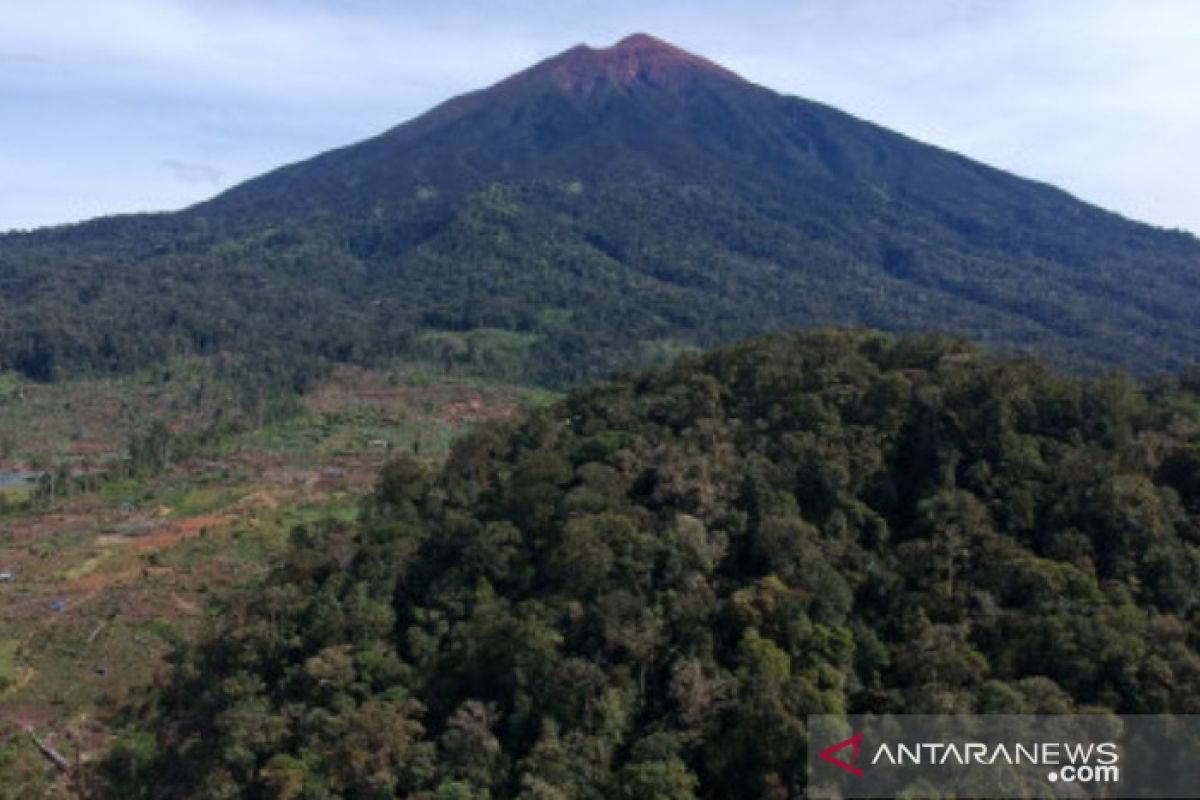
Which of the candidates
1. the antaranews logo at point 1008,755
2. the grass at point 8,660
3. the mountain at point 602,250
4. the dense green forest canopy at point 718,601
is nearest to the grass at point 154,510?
the grass at point 8,660

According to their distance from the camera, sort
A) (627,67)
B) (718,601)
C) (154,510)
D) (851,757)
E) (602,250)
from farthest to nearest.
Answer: (627,67) → (602,250) → (154,510) → (718,601) → (851,757)

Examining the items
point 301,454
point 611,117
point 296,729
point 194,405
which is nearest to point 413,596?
point 296,729

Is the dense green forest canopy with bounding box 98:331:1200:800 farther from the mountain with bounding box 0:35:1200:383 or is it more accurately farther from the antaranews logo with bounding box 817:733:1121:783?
the mountain with bounding box 0:35:1200:383

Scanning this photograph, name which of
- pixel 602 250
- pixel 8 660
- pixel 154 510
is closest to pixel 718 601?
pixel 8 660

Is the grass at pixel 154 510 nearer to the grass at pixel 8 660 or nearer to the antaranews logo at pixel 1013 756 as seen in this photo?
the grass at pixel 8 660

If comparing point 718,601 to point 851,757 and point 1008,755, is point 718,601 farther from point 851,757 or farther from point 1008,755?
point 1008,755

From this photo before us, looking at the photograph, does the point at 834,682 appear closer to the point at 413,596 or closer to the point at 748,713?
the point at 748,713

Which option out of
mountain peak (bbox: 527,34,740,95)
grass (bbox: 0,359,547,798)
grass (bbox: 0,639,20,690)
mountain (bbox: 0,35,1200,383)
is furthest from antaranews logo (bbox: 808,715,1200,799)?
mountain peak (bbox: 527,34,740,95)
